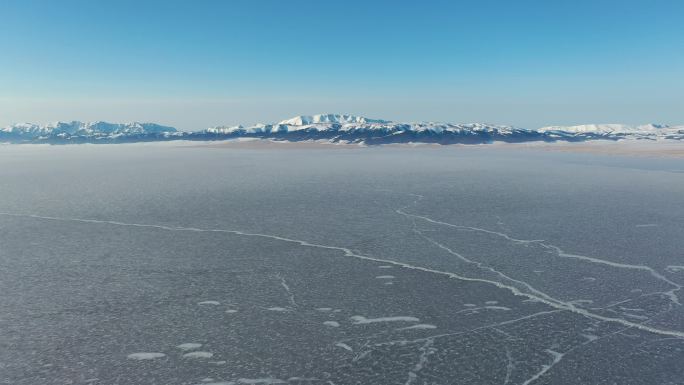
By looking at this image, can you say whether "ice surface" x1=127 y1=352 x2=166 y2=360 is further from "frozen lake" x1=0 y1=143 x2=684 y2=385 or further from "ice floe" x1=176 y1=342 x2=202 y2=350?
"ice floe" x1=176 y1=342 x2=202 y2=350

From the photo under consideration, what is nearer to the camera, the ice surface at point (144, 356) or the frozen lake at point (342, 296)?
the frozen lake at point (342, 296)

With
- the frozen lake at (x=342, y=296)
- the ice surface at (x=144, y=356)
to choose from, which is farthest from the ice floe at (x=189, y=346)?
the ice surface at (x=144, y=356)

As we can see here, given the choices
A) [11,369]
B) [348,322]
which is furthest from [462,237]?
[11,369]

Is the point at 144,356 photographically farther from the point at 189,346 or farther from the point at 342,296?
the point at 342,296

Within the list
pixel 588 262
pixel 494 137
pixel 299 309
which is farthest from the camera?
pixel 494 137

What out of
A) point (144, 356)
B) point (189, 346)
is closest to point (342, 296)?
point (189, 346)

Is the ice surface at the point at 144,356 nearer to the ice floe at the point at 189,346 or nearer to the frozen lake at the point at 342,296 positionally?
the frozen lake at the point at 342,296

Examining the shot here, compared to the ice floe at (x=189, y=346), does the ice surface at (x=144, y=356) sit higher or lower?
lower

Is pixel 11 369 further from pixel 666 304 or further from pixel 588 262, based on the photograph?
pixel 588 262
